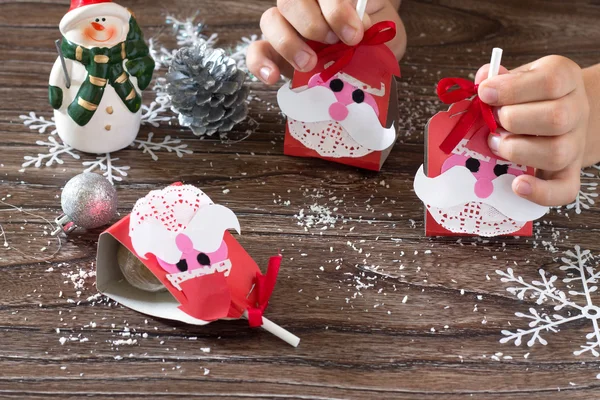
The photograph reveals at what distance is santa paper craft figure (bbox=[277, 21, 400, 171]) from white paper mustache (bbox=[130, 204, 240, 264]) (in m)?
0.26

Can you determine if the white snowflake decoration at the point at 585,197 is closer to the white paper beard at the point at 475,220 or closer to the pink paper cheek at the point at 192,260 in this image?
the white paper beard at the point at 475,220

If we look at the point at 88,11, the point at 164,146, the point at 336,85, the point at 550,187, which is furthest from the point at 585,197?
the point at 88,11

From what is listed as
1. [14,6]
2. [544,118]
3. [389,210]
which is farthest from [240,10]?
[544,118]

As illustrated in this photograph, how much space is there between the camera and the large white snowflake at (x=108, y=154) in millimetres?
958

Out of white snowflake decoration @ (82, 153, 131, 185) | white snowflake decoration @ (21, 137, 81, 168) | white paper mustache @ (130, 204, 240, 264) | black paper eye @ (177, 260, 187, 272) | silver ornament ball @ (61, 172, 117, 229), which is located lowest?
white snowflake decoration @ (21, 137, 81, 168)

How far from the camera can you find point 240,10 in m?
1.28

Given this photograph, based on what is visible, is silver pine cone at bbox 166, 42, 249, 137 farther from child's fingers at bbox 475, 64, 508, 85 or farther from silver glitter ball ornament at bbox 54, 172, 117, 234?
child's fingers at bbox 475, 64, 508, 85

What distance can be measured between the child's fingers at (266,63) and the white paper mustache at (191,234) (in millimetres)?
275

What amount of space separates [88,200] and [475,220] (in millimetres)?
454

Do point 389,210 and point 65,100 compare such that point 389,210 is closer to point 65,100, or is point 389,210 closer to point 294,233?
point 294,233

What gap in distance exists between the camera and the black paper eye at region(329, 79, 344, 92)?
3.06ft

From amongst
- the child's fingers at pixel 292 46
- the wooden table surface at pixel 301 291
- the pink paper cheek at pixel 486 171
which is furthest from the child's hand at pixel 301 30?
the pink paper cheek at pixel 486 171

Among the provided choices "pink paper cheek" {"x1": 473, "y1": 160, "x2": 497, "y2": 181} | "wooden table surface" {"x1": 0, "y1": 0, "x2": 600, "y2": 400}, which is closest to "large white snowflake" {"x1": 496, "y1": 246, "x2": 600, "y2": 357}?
"wooden table surface" {"x1": 0, "y1": 0, "x2": 600, "y2": 400}

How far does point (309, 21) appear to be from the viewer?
0.88 meters
